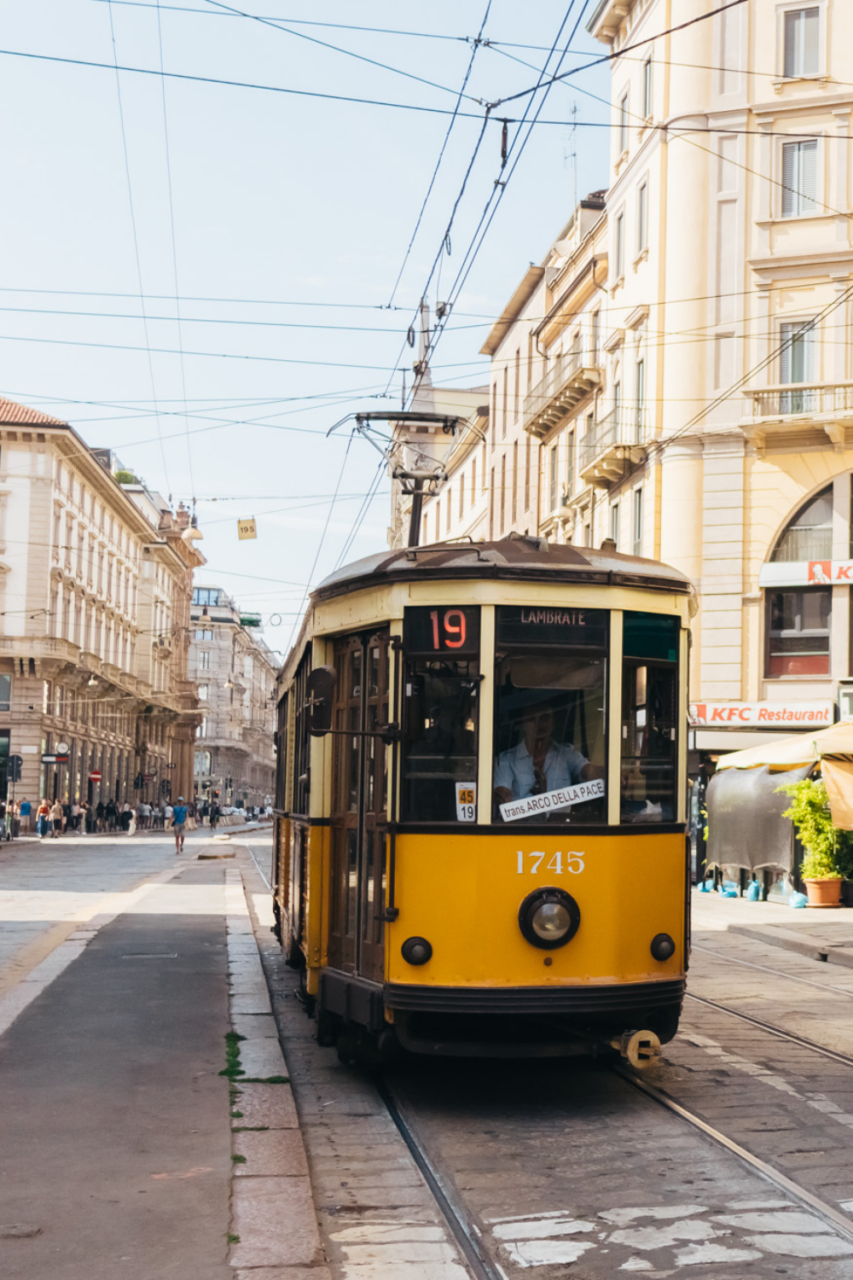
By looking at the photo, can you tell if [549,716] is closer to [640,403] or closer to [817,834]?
[817,834]

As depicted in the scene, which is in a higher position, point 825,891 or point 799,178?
point 799,178

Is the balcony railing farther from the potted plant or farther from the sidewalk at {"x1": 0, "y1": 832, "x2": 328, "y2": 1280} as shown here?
the sidewalk at {"x1": 0, "y1": 832, "x2": 328, "y2": 1280}

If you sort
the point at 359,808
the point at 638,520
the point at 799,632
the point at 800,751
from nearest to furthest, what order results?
the point at 359,808
the point at 800,751
the point at 799,632
the point at 638,520

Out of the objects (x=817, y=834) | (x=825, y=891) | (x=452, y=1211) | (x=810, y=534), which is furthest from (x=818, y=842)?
(x=452, y=1211)

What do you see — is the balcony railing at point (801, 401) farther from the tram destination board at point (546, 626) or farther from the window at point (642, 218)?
the tram destination board at point (546, 626)

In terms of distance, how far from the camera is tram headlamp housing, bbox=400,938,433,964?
291 inches

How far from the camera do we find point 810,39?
31141mm

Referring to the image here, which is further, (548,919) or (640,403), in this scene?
(640,403)

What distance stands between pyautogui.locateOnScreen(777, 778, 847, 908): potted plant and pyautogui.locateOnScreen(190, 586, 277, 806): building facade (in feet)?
336

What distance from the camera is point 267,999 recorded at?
11547 millimetres

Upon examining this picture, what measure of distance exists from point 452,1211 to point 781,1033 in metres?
5.13

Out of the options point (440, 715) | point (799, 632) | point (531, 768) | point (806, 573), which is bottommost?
point (531, 768)

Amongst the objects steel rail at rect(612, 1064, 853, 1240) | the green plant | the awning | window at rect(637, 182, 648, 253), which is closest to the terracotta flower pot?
the green plant

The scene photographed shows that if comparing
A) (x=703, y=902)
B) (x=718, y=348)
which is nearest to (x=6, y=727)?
(x=718, y=348)
